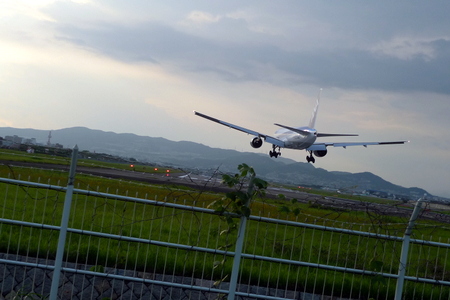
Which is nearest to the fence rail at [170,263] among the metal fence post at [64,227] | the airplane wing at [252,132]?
the metal fence post at [64,227]

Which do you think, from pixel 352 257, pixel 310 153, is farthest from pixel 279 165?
pixel 352 257

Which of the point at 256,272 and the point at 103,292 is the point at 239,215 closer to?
the point at 103,292

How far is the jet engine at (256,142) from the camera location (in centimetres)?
4313

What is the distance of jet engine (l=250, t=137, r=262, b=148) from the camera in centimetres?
4313

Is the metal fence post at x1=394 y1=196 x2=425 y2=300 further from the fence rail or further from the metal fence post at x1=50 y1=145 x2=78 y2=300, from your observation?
the metal fence post at x1=50 y1=145 x2=78 y2=300

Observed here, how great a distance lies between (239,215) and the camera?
5.74 meters

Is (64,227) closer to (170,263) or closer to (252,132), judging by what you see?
(170,263)

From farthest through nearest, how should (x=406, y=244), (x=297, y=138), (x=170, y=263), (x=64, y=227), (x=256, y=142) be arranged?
(x=297, y=138), (x=256, y=142), (x=170, y=263), (x=406, y=244), (x=64, y=227)

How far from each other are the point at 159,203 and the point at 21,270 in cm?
303

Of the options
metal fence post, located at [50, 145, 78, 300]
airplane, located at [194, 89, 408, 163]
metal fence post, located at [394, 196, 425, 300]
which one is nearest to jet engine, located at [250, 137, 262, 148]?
airplane, located at [194, 89, 408, 163]

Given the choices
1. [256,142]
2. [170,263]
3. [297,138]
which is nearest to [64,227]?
[170,263]

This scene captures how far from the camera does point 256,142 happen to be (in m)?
43.6

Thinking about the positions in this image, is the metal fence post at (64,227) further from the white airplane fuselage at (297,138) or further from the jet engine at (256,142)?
the white airplane fuselage at (297,138)

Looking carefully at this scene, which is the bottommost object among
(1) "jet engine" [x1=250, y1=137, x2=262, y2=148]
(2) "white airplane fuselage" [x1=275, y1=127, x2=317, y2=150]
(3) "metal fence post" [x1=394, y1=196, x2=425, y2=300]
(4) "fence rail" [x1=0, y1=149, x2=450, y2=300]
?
(4) "fence rail" [x1=0, y1=149, x2=450, y2=300]
